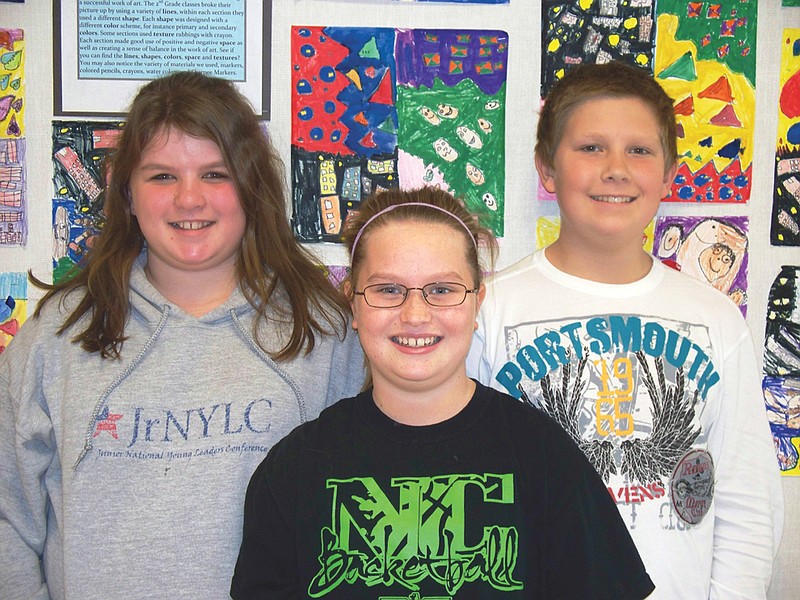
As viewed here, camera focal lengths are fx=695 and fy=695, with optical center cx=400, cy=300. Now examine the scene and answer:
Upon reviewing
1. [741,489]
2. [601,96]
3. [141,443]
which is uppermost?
[601,96]

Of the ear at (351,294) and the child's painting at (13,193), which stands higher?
the child's painting at (13,193)

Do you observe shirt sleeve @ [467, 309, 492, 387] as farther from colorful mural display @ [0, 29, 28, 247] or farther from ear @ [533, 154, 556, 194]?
colorful mural display @ [0, 29, 28, 247]

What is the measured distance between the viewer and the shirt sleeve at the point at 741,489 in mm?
1506

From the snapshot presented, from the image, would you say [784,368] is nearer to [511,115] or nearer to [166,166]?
[511,115]

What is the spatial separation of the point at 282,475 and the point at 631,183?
952 millimetres

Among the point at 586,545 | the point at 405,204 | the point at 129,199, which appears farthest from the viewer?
the point at 129,199

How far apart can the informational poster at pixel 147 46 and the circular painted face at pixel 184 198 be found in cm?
43

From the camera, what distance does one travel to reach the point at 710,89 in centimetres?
184

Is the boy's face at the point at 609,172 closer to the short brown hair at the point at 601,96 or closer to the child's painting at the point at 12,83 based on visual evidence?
the short brown hair at the point at 601,96

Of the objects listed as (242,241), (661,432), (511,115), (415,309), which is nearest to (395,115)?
(511,115)

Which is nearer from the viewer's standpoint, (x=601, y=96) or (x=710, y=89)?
(x=601, y=96)

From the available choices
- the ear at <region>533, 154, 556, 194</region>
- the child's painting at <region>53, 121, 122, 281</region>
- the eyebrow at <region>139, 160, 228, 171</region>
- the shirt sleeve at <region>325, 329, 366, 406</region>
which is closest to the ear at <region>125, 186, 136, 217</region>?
the eyebrow at <region>139, 160, 228, 171</region>

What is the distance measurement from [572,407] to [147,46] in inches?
56.0

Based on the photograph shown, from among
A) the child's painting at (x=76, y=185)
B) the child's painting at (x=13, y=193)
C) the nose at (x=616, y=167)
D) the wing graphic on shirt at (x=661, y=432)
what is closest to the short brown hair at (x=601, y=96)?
the nose at (x=616, y=167)
